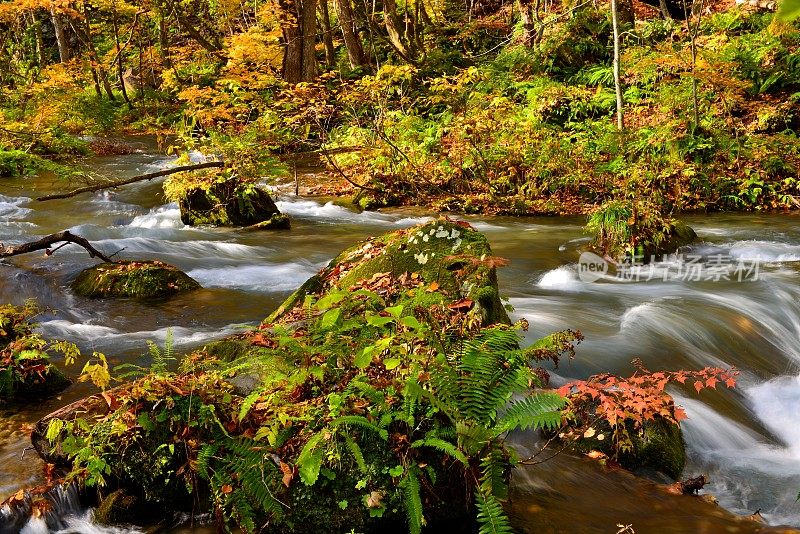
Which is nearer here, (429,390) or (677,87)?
(429,390)

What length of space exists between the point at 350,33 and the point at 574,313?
15.2 meters

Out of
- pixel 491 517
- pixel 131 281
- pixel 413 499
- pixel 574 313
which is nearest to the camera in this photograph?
pixel 491 517

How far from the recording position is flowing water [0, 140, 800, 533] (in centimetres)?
390

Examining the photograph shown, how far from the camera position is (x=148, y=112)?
78.0 ft

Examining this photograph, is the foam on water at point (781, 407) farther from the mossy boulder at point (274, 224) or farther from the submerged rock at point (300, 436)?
the mossy boulder at point (274, 224)

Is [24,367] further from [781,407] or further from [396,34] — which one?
[396,34]

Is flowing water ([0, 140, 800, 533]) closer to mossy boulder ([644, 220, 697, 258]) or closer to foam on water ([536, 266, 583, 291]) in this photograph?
foam on water ([536, 266, 583, 291])

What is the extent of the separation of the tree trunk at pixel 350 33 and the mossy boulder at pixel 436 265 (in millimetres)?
15415

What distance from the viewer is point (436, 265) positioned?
526 cm

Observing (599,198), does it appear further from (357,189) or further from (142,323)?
(142,323)

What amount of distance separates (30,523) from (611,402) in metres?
3.22

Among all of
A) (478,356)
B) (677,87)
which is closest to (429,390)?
(478,356)

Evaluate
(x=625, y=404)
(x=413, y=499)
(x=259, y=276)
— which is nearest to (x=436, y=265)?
(x=625, y=404)

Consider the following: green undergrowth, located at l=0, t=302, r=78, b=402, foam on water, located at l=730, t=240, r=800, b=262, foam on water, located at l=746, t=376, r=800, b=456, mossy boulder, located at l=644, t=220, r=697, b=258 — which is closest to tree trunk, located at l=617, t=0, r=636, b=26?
mossy boulder, located at l=644, t=220, r=697, b=258
